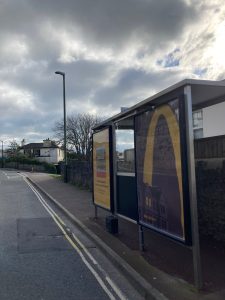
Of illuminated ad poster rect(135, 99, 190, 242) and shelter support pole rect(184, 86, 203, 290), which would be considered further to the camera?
illuminated ad poster rect(135, 99, 190, 242)

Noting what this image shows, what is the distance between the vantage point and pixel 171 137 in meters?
5.34

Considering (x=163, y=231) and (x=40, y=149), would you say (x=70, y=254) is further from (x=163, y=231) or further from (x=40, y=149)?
(x=40, y=149)

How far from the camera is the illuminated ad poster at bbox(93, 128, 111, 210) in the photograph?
9023 mm

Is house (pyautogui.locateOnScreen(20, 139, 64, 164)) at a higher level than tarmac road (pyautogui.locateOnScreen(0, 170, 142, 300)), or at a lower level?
higher

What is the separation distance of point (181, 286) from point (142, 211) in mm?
1810

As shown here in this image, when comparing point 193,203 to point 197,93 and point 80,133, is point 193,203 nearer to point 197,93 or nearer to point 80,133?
point 197,93

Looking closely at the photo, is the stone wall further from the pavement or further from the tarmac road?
the tarmac road

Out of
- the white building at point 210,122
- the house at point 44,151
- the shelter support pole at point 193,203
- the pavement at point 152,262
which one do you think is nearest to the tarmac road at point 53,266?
the pavement at point 152,262

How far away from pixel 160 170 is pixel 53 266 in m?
2.63

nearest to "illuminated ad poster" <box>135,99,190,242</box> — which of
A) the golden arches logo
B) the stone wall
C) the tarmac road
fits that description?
the golden arches logo

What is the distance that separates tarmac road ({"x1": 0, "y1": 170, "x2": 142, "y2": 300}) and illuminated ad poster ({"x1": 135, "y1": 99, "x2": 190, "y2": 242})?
1.13 m

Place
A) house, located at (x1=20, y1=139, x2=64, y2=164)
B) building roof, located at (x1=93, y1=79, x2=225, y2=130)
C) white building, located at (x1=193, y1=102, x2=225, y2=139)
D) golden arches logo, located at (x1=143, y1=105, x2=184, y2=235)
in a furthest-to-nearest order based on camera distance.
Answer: house, located at (x1=20, y1=139, x2=64, y2=164) → white building, located at (x1=193, y1=102, x2=225, y2=139) → golden arches logo, located at (x1=143, y1=105, x2=184, y2=235) → building roof, located at (x1=93, y1=79, x2=225, y2=130)

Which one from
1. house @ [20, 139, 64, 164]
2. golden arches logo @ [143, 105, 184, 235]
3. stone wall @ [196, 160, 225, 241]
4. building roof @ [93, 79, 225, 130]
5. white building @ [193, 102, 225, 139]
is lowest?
stone wall @ [196, 160, 225, 241]

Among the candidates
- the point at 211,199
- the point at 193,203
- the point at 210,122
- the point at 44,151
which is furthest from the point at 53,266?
the point at 44,151
